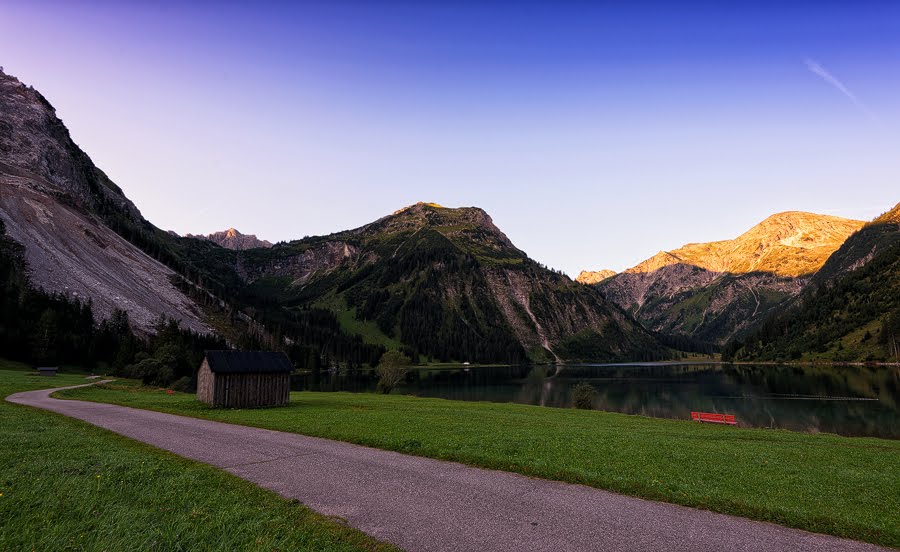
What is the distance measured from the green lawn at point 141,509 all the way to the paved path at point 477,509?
134cm

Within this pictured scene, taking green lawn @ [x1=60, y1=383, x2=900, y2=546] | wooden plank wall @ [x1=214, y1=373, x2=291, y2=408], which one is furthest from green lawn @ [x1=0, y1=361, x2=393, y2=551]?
wooden plank wall @ [x1=214, y1=373, x2=291, y2=408]

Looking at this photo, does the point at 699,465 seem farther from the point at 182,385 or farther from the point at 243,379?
the point at 182,385

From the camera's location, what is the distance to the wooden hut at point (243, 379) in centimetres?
5050

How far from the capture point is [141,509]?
1238cm

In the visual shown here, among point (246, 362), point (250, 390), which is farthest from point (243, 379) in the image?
point (246, 362)

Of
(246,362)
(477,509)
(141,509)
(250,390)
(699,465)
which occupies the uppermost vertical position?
(246,362)

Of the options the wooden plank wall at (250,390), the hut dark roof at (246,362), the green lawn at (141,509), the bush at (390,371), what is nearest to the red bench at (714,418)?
the hut dark roof at (246,362)

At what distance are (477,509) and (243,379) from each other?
45480 mm

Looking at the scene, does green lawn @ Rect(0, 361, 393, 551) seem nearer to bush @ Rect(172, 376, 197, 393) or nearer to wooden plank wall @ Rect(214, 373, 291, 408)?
wooden plank wall @ Rect(214, 373, 291, 408)

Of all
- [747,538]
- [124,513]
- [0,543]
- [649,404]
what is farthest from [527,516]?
[649,404]

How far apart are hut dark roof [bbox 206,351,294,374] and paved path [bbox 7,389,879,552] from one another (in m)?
30.2

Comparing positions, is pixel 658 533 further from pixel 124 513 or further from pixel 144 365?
pixel 144 365

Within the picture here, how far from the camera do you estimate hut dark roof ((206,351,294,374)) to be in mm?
51331

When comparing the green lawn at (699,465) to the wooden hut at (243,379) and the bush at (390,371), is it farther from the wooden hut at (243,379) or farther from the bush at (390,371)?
the bush at (390,371)
